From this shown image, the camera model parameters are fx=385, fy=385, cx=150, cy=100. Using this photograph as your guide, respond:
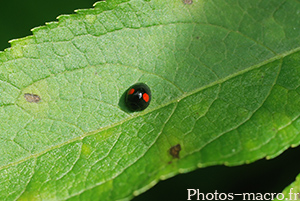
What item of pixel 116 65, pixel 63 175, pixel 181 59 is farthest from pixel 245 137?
pixel 63 175

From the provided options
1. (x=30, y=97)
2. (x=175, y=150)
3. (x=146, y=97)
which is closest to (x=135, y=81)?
(x=146, y=97)

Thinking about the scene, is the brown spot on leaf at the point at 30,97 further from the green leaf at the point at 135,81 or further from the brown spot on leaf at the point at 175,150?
the brown spot on leaf at the point at 175,150

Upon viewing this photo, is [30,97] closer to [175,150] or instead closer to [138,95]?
[138,95]

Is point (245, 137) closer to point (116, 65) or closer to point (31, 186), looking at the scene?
point (116, 65)

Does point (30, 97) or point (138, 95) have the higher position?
point (30, 97)

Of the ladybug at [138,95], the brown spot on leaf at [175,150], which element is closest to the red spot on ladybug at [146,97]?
the ladybug at [138,95]
